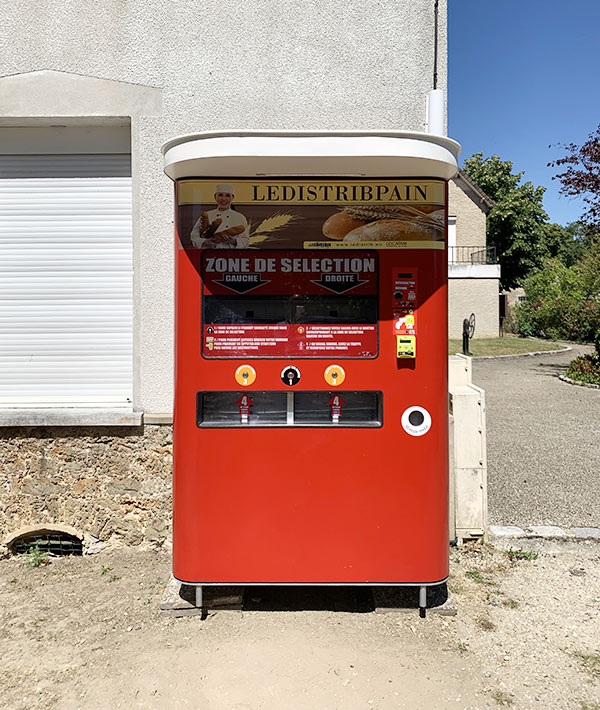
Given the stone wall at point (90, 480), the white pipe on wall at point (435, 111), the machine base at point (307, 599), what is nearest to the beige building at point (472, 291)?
the white pipe on wall at point (435, 111)

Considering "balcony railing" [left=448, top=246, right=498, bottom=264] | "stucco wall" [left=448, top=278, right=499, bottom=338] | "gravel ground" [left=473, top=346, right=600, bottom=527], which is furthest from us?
→ "balcony railing" [left=448, top=246, right=498, bottom=264]

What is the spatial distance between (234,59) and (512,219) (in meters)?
34.3

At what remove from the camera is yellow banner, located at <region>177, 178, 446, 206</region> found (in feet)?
9.94

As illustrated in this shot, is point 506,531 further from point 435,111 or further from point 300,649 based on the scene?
point 435,111

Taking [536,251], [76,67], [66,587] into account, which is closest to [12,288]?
[76,67]

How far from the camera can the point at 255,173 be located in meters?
2.99

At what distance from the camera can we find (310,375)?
3084 mm

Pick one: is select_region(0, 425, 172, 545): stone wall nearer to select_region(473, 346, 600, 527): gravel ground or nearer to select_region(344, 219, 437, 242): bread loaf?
select_region(344, 219, 437, 242): bread loaf

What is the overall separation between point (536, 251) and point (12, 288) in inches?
1406

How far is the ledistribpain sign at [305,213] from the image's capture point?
3033 mm

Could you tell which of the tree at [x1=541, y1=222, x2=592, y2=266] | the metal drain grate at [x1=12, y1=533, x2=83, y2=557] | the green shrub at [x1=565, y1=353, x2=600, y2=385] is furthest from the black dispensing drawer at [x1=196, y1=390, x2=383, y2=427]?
the tree at [x1=541, y1=222, x2=592, y2=266]

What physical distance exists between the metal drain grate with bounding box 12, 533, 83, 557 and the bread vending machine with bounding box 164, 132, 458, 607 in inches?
54.6

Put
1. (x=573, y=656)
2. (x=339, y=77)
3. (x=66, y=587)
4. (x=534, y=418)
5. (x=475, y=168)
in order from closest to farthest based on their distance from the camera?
(x=573, y=656), (x=66, y=587), (x=339, y=77), (x=534, y=418), (x=475, y=168)

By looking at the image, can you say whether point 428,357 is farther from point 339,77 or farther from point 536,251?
point 536,251
